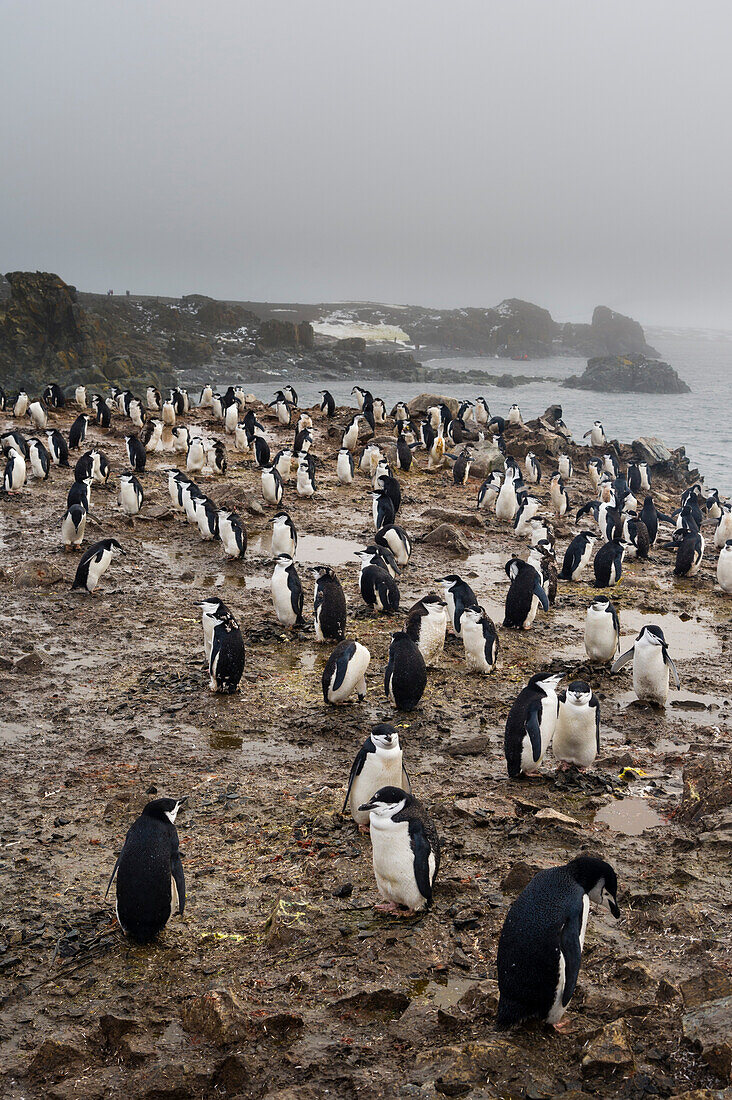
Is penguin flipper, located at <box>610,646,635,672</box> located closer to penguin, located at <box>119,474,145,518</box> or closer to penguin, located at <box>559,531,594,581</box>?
penguin, located at <box>559,531,594,581</box>

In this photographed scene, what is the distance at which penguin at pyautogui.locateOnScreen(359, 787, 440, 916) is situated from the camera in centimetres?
474

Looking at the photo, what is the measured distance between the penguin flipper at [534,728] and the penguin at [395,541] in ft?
21.1

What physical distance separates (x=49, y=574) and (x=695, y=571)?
9.89 m

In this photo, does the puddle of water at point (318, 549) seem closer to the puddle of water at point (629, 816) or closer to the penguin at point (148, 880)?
the puddle of water at point (629, 816)

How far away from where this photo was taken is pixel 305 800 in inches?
255

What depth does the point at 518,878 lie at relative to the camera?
199 inches

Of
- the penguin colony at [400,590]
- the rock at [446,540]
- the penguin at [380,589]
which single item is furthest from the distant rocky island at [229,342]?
the penguin at [380,589]

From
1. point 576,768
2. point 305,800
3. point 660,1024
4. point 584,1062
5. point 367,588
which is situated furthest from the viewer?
point 367,588

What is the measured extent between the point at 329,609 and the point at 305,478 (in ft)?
26.1

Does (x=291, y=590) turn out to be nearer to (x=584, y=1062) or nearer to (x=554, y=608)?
(x=554, y=608)

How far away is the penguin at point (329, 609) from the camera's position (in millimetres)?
9883

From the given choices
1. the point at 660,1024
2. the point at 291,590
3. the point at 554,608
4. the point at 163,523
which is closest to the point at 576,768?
the point at 660,1024

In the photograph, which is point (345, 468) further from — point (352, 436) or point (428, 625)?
point (428, 625)

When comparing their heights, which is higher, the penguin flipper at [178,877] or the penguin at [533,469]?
the penguin at [533,469]
